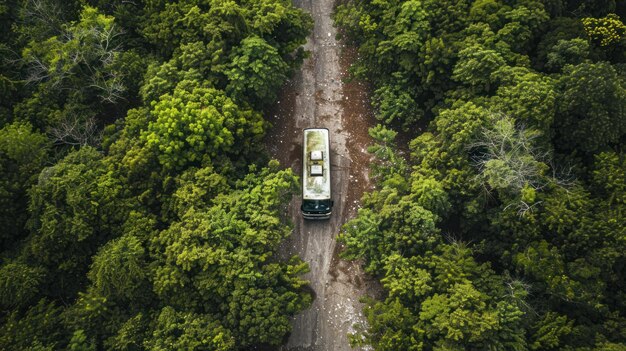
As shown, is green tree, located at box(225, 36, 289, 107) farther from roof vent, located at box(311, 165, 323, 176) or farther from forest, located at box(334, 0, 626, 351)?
forest, located at box(334, 0, 626, 351)

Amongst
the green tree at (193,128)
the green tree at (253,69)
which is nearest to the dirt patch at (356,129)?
the green tree at (253,69)

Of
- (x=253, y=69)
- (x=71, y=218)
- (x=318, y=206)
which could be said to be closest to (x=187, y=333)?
(x=71, y=218)

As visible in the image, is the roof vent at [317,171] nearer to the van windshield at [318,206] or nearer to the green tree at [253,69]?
the van windshield at [318,206]

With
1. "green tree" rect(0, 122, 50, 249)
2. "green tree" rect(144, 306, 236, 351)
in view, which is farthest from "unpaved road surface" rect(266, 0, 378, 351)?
"green tree" rect(0, 122, 50, 249)

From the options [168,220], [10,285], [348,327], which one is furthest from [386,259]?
[10,285]

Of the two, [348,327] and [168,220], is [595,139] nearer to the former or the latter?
[348,327]

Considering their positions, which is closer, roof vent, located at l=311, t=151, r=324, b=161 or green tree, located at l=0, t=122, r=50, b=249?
green tree, located at l=0, t=122, r=50, b=249
